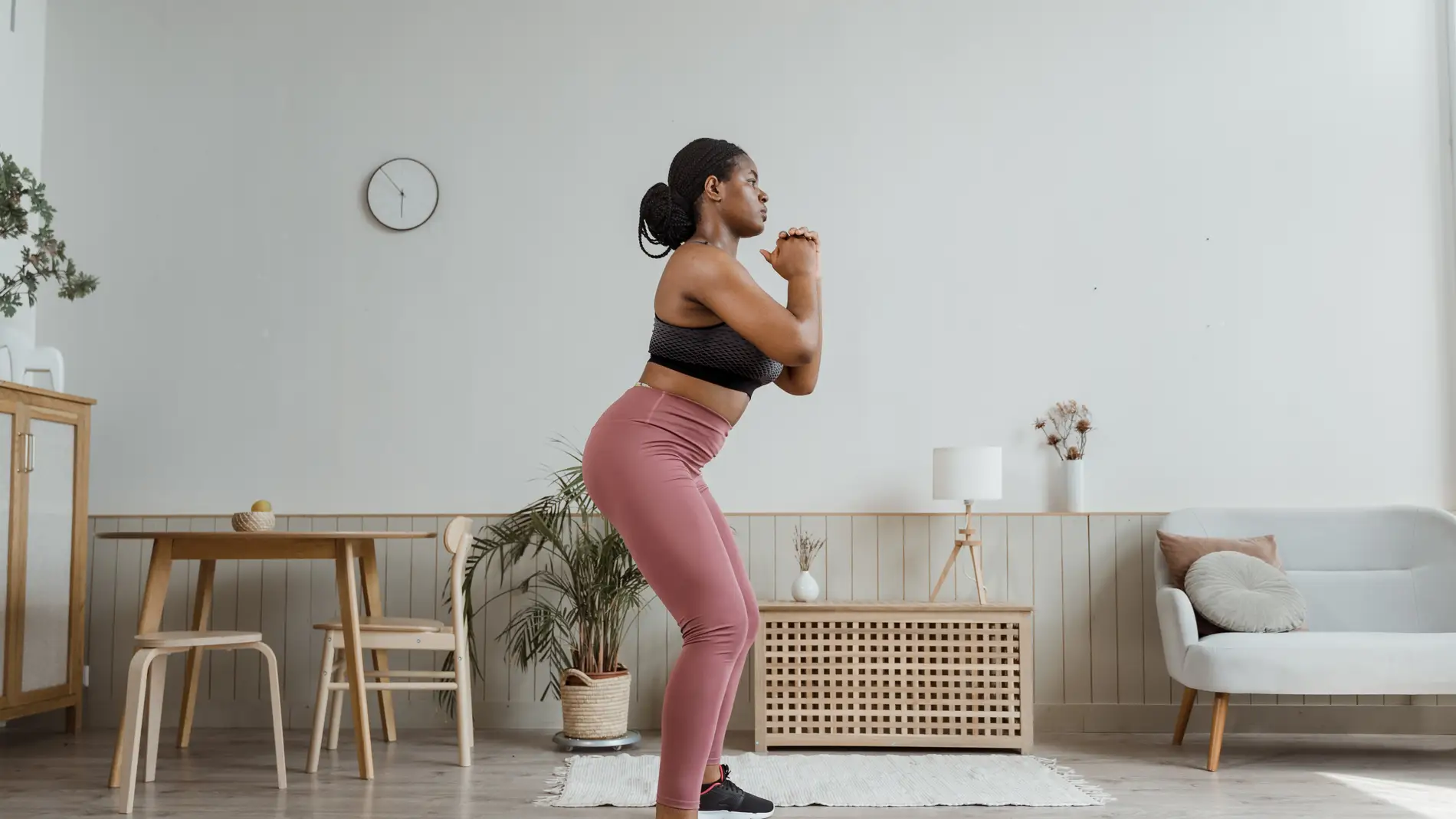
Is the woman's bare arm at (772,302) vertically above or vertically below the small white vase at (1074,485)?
above

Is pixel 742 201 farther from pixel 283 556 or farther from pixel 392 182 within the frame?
pixel 392 182

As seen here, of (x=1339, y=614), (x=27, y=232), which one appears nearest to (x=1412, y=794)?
(x=1339, y=614)

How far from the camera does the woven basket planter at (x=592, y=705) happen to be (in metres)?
3.77

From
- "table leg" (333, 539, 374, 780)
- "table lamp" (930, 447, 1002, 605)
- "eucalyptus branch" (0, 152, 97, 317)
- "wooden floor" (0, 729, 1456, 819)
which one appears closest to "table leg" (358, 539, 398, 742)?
"wooden floor" (0, 729, 1456, 819)

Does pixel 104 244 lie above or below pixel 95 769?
above

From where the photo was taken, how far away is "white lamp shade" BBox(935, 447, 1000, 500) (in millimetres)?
3988

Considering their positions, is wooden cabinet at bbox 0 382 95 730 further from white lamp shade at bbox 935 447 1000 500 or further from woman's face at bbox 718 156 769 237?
white lamp shade at bbox 935 447 1000 500

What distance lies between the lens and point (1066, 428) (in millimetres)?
4359

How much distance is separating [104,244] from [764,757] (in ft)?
10.6

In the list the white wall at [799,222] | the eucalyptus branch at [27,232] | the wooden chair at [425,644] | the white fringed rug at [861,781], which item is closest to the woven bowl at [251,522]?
the wooden chair at [425,644]

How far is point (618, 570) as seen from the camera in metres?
3.88

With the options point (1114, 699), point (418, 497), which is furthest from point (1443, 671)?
point (418, 497)

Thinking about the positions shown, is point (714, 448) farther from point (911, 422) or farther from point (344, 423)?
point (344, 423)

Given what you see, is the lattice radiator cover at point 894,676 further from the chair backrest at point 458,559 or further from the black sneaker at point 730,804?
the black sneaker at point 730,804
